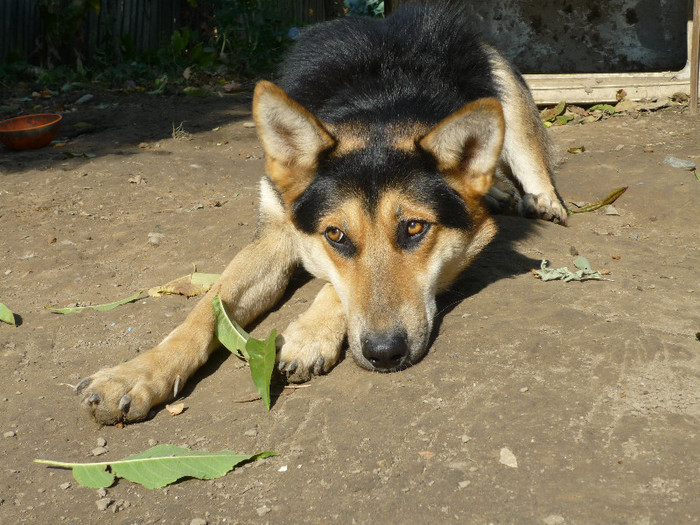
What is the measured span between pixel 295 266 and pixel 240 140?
151 inches

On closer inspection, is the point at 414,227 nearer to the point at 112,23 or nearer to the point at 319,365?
the point at 319,365

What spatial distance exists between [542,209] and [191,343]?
9.65 ft

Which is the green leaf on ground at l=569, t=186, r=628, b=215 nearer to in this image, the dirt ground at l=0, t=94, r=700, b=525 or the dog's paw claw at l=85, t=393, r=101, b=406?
the dirt ground at l=0, t=94, r=700, b=525

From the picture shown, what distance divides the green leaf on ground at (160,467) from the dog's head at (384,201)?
79 cm

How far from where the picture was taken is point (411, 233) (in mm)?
3412

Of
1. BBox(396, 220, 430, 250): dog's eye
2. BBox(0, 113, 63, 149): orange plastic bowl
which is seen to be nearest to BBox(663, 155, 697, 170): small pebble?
BBox(396, 220, 430, 250): dog's eye

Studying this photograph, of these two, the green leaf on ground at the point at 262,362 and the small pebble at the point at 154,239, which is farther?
the small pebble at the point at 154,239

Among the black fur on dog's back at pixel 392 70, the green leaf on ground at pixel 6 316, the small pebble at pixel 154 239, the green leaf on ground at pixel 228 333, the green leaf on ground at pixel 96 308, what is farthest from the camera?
the small pebble at pixel 154 239

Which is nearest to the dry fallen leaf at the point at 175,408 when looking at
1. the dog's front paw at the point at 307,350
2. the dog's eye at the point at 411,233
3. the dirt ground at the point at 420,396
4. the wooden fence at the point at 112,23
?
the dirt ground at the point at 420,396

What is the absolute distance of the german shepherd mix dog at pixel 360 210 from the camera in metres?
3.20

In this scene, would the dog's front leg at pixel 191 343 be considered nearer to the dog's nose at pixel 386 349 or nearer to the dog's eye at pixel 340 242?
the dog's eye at pixel 340 242

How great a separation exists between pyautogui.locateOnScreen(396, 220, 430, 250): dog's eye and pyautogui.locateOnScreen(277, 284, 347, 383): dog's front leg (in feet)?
1.66

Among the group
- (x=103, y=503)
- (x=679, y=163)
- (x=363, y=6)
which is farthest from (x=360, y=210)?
(x=363, y=6)

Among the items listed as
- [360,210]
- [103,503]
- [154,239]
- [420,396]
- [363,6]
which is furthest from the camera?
[363,6]
